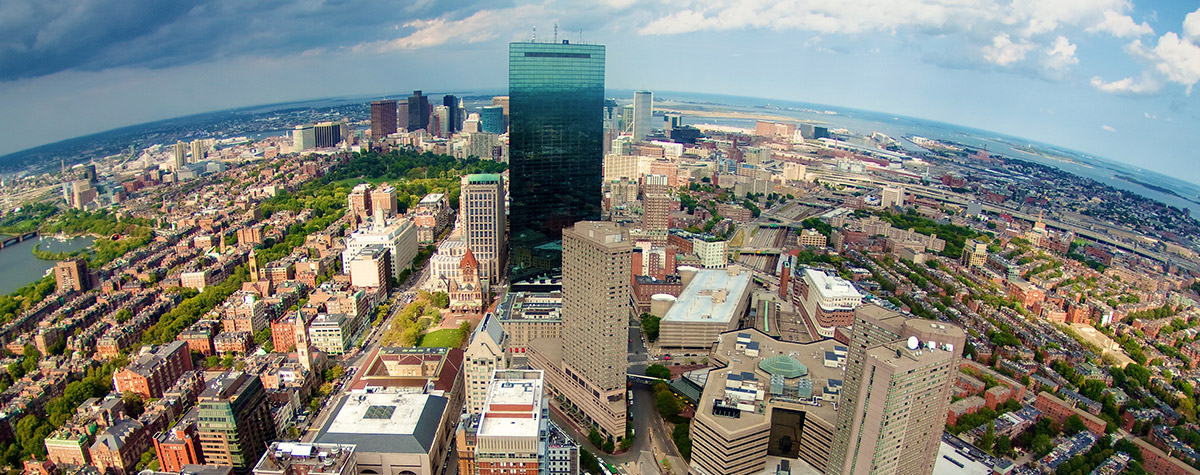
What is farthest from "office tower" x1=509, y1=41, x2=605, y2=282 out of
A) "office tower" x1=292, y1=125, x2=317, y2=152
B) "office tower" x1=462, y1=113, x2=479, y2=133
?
"office tower" x1=292, y1=125, x2=317, y2=152

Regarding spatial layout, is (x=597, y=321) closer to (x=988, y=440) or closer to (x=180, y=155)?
(x=988, y=440)

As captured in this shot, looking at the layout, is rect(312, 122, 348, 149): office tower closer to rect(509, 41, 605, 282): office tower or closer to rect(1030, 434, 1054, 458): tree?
rect(509, 41, 605, 282): office tower

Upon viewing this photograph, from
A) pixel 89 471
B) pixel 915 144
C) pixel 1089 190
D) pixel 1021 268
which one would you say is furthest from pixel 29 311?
pixel 915 144

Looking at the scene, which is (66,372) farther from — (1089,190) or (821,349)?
(1089,190)

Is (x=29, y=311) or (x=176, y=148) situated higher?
(x=176, y=148)

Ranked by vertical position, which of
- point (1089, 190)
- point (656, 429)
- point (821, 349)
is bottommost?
point (656, 429)

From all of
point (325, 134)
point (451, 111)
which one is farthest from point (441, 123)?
point (325, 134)

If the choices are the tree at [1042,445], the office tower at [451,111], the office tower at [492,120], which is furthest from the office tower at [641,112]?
the tree at [1042,445]

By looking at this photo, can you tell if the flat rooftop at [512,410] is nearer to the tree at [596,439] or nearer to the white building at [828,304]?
the tree at [596,439]
